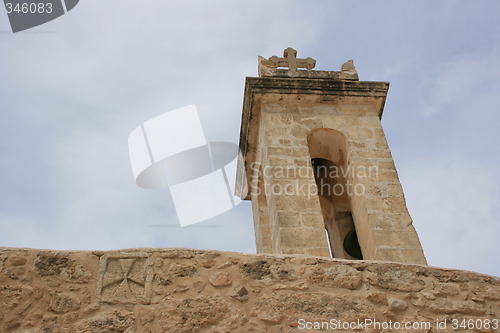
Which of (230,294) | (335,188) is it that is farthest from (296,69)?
(230,294)

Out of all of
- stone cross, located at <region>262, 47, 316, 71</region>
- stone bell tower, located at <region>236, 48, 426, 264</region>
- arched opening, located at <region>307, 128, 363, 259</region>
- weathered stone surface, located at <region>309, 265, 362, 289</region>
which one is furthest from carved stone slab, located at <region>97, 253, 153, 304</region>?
stone cross, located at <region>262, 47, 316, 71</region>

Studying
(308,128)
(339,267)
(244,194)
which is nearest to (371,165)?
(308,128)

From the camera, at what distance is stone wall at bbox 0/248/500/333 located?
2.62 metres

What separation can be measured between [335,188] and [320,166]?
422mm

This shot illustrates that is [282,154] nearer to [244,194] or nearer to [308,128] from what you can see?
[308,128]

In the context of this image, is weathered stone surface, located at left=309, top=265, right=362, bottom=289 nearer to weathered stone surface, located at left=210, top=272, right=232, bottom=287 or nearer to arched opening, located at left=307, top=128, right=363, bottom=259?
weathered stone surface, located at left=210, top=272, right=232, bottom=287

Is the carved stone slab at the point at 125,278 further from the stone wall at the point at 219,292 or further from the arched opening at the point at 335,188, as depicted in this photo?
the arched opening at the point at 335,188

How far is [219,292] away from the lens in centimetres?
279

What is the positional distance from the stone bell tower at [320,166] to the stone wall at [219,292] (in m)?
1.67

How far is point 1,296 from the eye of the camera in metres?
2.62

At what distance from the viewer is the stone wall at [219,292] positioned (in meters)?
2.62

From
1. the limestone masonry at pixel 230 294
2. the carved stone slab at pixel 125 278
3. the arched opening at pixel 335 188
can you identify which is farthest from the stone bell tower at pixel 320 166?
the carved stone slab at pixel 125 278

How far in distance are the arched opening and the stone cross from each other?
4.08ft

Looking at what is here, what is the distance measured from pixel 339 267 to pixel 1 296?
5.93 ft
